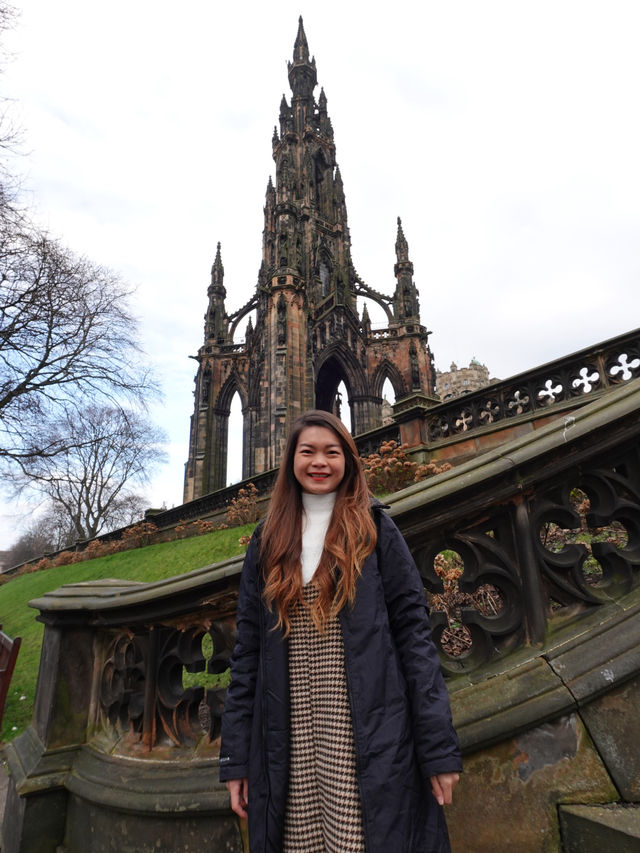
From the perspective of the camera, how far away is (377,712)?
1245 mm

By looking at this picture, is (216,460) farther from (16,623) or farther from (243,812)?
(243,812)

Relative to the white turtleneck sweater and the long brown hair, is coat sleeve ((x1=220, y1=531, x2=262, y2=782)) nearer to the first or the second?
the long brown hair

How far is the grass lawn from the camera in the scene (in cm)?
453

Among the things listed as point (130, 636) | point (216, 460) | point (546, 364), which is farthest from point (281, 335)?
point (130, 636)

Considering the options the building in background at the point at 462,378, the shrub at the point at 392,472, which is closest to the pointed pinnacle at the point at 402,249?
the shrub at the point at 392,472

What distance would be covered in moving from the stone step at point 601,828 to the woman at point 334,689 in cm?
56

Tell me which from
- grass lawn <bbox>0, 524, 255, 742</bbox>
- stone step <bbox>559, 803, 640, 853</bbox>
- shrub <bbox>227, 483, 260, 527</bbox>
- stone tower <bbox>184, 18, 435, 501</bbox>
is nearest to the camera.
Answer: stone step <bbox>559, 803, 640, 853</bbox>

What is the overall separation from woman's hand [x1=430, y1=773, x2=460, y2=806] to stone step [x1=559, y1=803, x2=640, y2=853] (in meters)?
0.61

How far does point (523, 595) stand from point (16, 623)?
10.7 metres

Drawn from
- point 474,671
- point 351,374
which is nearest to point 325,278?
point 351,374

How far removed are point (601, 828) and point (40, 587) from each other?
15.3 metres

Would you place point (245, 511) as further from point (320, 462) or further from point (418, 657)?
point (418, 657)

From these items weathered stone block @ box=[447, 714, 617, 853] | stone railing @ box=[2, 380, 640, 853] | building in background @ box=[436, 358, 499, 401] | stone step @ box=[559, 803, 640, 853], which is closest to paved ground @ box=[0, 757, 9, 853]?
stone railing @ box=[2, 380, 640, 853]

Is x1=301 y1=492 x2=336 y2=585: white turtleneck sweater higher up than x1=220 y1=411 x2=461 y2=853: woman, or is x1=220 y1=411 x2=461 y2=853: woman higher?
x1=301 y1=492 x2=336 y2=585: white turtleneck sweater
